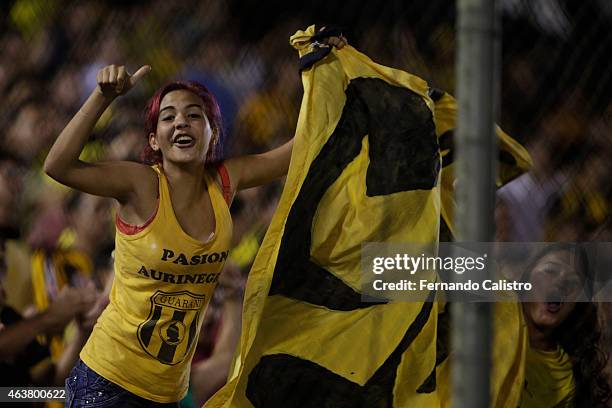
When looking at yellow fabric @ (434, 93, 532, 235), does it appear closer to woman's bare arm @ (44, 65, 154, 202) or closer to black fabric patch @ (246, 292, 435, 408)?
black fabric patch @ (246, 292, 435, 408)

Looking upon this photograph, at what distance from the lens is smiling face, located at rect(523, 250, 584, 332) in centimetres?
334

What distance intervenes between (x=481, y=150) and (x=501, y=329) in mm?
1576

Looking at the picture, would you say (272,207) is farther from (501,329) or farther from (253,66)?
(501,329)

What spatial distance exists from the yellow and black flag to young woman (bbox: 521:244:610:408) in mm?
468

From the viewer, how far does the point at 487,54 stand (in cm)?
161

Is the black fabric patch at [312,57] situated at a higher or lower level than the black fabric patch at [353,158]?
higher

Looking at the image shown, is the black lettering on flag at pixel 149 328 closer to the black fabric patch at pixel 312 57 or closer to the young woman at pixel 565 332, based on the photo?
the black fabric patch at pixel 312 57

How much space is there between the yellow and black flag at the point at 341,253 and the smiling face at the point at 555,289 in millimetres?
489

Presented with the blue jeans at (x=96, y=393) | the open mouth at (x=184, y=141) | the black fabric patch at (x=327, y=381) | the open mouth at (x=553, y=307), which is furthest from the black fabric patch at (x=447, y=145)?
the blue jeans at (x=96, y=393)

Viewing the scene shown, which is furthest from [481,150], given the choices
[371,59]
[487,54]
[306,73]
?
[371,59]

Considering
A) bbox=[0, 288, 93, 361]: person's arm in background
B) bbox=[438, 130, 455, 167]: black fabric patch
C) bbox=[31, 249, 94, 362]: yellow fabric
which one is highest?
bbox=[438, 130, 455, 167]: black fabric patch

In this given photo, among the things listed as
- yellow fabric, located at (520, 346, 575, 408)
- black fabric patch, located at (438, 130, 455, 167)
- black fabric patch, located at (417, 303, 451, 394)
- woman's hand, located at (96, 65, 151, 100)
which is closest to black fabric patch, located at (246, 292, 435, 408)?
black fabric patch, located at (417, 303, 451, 394)

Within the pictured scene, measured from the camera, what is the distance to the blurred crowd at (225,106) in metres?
3.34

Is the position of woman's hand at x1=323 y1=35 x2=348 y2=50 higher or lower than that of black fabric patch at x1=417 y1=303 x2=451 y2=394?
higher
